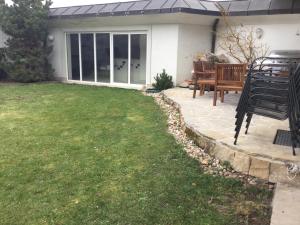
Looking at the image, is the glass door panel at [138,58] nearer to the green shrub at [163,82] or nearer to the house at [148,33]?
the house at [148,33]

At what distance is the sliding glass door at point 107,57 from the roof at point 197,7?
955 mm

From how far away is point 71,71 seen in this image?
14688mm

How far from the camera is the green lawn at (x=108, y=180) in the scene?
3.36 m

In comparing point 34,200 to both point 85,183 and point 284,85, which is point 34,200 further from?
point 284,85

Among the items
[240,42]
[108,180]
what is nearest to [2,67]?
[240,42]

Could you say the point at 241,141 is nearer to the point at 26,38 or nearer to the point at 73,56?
the point at 73,56

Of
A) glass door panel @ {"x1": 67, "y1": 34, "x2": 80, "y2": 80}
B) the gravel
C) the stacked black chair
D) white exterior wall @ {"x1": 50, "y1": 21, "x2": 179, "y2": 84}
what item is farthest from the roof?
the stacked black chair

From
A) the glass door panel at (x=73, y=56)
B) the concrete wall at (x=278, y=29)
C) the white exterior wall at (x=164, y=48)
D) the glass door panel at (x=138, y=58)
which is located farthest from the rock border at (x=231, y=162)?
the glass door panel at (x=73, y=56)

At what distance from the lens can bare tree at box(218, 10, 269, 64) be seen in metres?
10.8

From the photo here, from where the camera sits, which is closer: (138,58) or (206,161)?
(206,161)

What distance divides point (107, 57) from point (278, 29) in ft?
21.0

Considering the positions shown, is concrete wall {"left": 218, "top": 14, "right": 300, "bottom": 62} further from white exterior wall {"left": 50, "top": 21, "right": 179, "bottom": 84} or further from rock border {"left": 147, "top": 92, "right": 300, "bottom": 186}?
rock border {"left": 147, "top": 92, "right": 300, "bottom": 186}

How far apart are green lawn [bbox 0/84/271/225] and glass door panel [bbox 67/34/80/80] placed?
717cm

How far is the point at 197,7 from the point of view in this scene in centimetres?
1085
